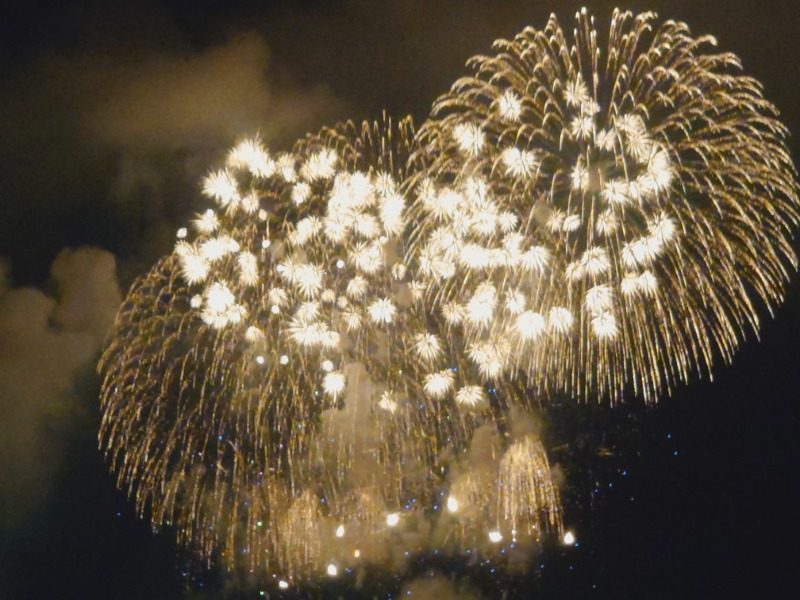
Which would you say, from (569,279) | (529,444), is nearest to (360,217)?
(569,279)

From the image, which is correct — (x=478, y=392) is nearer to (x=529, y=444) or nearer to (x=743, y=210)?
(x=529, y=444)

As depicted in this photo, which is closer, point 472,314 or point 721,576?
point 472,314

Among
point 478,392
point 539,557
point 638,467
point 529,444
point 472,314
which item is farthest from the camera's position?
point 539,557

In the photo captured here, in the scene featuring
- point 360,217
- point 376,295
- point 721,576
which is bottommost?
point 721,576

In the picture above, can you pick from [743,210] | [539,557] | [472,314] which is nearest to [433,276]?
[472,314]

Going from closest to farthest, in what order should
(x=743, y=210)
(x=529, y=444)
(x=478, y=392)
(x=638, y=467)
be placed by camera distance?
(x=743, y=210) → (x=478, y=392) → (x=529, y=444) → (x=638, y=467)

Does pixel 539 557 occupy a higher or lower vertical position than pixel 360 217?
lower

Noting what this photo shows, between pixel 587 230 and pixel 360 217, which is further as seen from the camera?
pixel 360 217

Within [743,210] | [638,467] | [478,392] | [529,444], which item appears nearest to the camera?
[743,210]

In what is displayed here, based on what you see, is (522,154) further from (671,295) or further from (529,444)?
(529,444)
